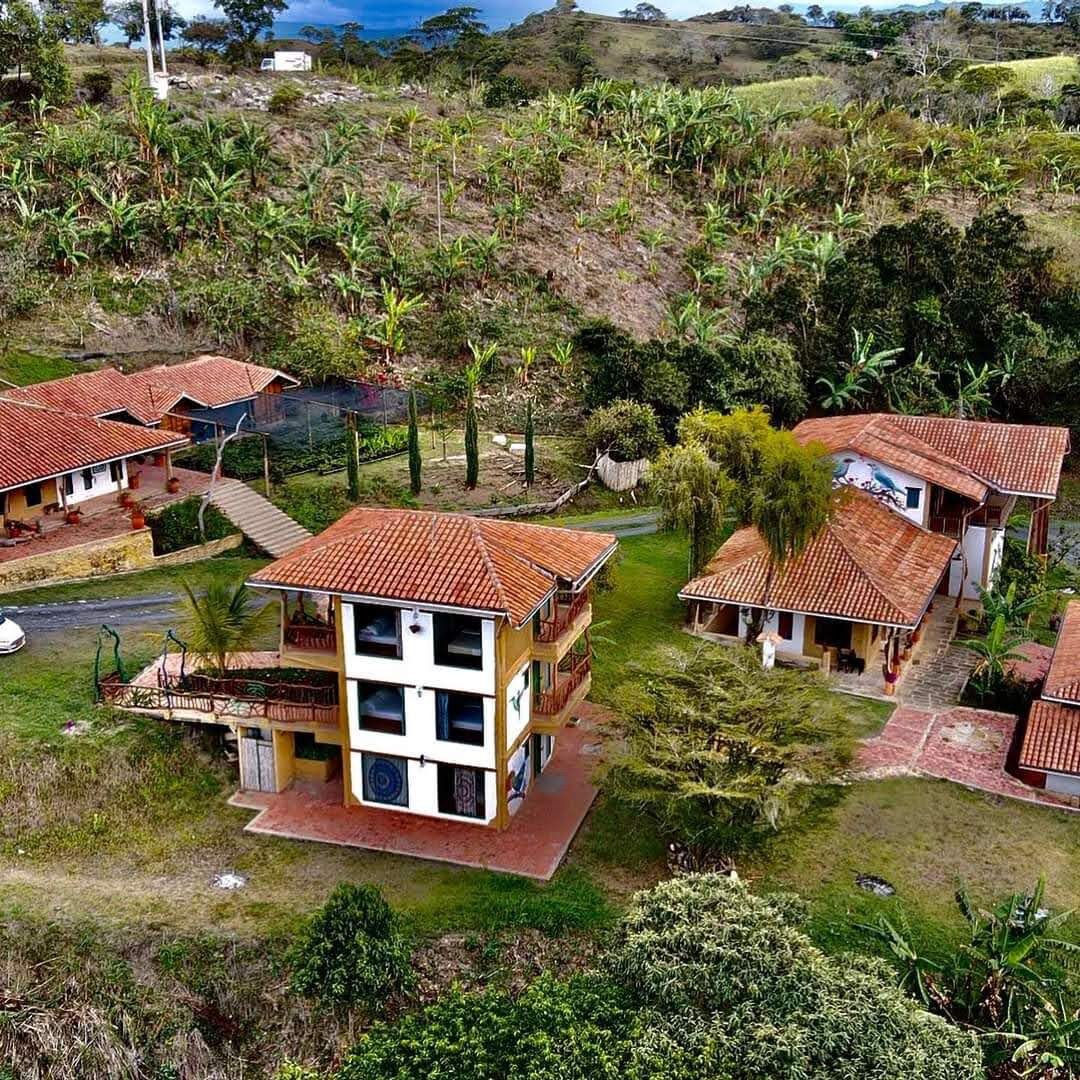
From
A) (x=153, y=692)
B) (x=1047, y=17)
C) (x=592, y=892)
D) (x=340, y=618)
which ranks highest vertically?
(x=1047, y=17)

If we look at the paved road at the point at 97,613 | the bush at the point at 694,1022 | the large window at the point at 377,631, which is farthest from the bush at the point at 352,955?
the paved road at the point at 97,613

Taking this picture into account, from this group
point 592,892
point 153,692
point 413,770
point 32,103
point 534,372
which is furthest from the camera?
point 32,103

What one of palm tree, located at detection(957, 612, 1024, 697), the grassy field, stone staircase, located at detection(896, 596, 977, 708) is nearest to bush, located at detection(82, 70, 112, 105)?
stone staircase, located at detection(896, 596, 977, 708)

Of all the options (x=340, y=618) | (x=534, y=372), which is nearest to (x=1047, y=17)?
(x=534, y=372)

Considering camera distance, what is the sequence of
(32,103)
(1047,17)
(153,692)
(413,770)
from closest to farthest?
(413,770), (153,692), (32,103), (1047,17)

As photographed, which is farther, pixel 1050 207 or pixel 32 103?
pixel 1050 207

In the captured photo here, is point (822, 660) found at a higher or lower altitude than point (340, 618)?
lower

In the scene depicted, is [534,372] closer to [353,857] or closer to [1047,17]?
[353,857]

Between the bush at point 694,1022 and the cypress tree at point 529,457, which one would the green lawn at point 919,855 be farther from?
the cypress tree at point 529,457
